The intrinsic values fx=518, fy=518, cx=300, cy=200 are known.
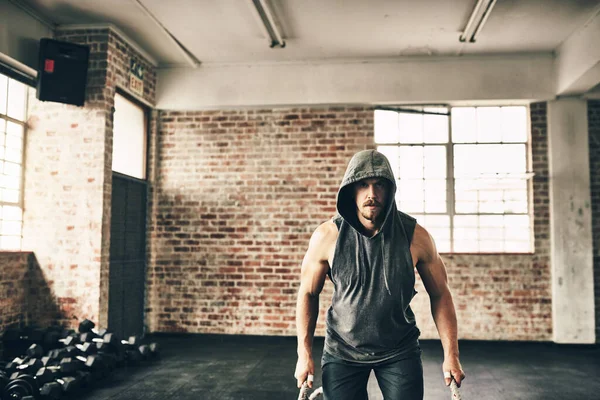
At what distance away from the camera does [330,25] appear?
5.71 metres

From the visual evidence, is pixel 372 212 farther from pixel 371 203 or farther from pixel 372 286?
pixel 372 286

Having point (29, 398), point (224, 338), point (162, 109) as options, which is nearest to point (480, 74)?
point (162, 109)

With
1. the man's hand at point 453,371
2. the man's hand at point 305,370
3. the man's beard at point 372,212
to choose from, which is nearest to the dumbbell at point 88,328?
the man's hand at point 305,370

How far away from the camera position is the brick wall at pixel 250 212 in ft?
21.8

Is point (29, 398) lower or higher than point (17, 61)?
lower

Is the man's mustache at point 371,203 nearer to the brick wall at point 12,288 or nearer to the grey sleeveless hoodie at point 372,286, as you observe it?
the grey sleeveless hoodie at point 372,286

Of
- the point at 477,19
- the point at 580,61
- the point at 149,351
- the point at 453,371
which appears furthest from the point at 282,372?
the point at 580,61

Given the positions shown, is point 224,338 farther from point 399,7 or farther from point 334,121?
point 399,7

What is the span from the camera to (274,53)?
6.58 metres

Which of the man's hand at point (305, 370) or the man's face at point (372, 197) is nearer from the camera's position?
the man's hand at point (305, 370)

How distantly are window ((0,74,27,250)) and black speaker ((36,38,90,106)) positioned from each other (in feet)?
1.05

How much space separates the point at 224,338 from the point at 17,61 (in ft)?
13.1

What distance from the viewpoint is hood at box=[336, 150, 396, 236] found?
2207mm

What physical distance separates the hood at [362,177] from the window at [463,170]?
4569 mm
